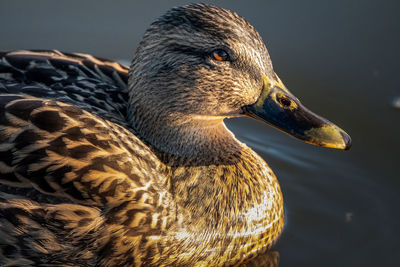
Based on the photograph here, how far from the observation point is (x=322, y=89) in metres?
5.55

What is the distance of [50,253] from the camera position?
3.14 m

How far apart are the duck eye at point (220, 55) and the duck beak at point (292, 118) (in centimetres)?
29

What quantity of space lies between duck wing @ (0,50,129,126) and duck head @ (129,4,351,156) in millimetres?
238

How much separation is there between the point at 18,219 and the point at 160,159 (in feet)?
3.16

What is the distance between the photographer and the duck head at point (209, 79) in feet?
10.7

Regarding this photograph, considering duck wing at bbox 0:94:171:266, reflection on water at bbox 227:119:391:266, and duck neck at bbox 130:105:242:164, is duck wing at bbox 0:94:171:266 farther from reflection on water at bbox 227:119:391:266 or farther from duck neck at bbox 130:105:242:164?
reflection on water at bbox 227:119:391:266

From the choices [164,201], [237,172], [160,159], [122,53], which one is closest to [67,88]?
[160,159]

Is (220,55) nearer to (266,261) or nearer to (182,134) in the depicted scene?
(182,134)

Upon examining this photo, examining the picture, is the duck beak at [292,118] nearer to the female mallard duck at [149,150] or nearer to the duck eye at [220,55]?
the female mallard duck at [149,150]

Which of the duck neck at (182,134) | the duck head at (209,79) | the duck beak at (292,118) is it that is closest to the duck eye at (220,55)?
the duck head at (209,79)

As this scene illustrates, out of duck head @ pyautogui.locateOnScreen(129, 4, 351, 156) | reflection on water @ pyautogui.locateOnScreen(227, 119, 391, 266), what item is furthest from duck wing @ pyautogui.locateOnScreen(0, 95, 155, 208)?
reflection on water @ pyautogui.locateOnScreen(227, 119, 391, 266)

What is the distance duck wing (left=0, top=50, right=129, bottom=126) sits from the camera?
3.52 m

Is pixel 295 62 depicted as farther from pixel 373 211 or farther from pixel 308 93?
pixel 373 211

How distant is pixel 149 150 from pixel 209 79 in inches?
23.8
